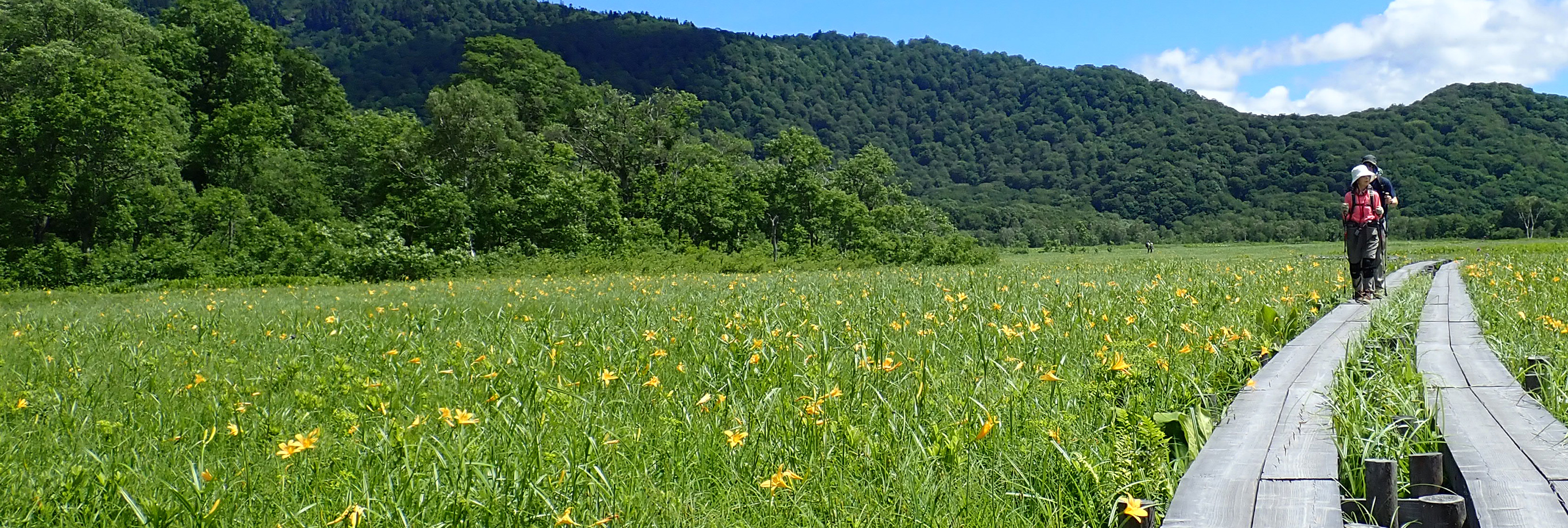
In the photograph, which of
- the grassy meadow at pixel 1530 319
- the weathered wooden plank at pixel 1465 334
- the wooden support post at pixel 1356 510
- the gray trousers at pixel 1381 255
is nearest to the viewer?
the wooden support post at pixel 1356 510

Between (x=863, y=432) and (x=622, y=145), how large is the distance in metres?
34.1

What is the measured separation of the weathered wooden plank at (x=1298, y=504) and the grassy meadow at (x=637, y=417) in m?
0.31

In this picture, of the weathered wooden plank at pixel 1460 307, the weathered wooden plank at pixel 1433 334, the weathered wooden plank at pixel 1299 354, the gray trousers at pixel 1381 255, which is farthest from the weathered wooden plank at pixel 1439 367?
the gray trousers at pixel 1381 255

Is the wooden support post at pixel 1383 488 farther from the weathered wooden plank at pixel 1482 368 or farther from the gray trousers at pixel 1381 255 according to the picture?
the gray trousers at pixel 1381 255

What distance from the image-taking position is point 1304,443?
2.37 m

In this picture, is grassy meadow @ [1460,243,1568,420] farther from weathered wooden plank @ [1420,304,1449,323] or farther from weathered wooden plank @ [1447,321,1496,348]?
weathered wooden plank @ [1420,304,1449,323]

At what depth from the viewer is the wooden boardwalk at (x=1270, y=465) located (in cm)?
185

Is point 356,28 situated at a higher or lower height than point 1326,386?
higher

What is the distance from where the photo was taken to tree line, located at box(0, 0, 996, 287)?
1003 inches

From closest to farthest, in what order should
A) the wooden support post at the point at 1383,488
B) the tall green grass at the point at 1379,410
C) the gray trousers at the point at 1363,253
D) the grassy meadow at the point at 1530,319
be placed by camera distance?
the wooden support post at the point at 1383,488
the tall green grass at the point at 1379,410
the grassy meadow at the point at 1530,319
the gray trousers at the point at 1363,253

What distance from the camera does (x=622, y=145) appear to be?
117 feet

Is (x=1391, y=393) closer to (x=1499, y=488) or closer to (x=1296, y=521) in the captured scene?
(x=1499, y=488)

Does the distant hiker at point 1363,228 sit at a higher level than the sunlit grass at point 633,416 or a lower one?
higher

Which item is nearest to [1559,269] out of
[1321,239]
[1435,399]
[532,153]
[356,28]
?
[1435,399]
